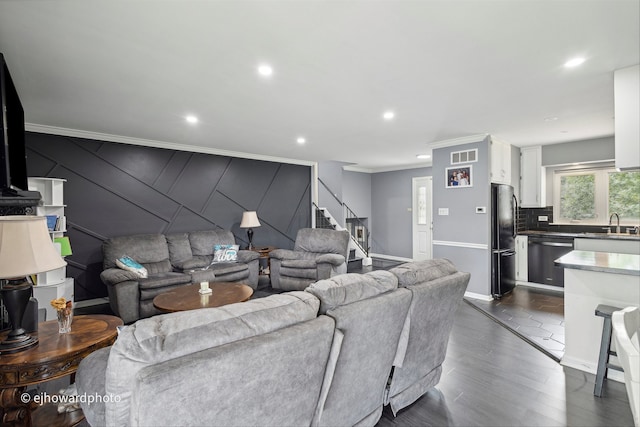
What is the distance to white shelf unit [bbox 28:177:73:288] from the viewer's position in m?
3.83

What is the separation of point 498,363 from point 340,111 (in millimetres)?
2951

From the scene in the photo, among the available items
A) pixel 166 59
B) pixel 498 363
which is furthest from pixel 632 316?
pixel 166 59

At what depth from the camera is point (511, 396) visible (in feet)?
7.41

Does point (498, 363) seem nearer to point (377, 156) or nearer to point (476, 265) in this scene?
point (476, 265)

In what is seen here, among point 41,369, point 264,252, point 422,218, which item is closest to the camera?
point 41,369

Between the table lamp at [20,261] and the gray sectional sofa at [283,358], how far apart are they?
742 mm

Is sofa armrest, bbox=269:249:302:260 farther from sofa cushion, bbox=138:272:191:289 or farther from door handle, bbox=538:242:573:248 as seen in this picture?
door handle, bbox=538:242:573:248

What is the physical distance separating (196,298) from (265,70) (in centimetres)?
231

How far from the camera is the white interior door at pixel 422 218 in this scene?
25.8 ft

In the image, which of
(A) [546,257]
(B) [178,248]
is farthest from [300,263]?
(A) [546,257]

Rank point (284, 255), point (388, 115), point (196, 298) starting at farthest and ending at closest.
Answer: point (284, 255) < point (388, 115) < point (196, 298)

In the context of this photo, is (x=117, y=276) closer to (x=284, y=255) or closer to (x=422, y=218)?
(x=284, y=255)

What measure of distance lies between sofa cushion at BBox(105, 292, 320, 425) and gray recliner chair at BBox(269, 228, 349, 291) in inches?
139

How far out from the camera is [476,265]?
489 centimetres
